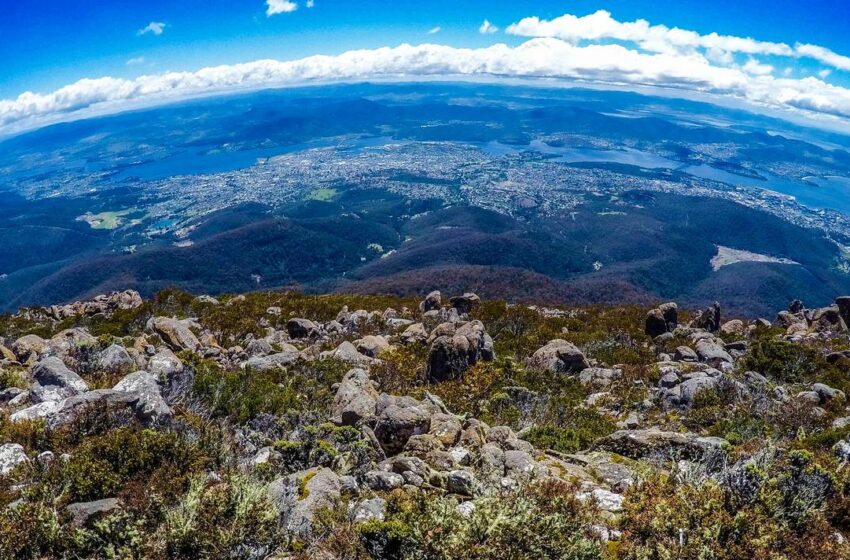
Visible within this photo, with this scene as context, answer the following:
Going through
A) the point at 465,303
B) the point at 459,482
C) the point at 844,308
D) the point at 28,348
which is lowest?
the point at 844,308

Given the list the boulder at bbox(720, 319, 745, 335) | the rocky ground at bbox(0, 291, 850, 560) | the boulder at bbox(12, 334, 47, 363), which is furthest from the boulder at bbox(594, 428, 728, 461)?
the boulder at bbox(720, 319, 745, 335)

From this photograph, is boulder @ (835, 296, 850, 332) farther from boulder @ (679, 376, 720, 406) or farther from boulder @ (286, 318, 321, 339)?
boulder @ (286, 318, 321, 339)

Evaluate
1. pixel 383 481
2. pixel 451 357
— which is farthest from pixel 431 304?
pixel 383 481

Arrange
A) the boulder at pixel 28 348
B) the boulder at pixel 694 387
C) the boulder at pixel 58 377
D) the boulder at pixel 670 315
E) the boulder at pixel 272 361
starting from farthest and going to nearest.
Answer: the boulder at pixel 670 315
the boulder at pixel 272 361
the boulder at pixel 28 348
the boulder at pixel 694 387
the boulder at pixel 58 377

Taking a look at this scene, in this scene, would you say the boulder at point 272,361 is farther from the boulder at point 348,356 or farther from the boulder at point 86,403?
the boulder at point 86,403

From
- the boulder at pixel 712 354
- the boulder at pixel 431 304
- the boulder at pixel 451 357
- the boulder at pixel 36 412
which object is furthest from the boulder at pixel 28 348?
the boulder at pixel 712 354

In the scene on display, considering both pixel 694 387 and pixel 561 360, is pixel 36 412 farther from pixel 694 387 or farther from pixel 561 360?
pixel 694 387
